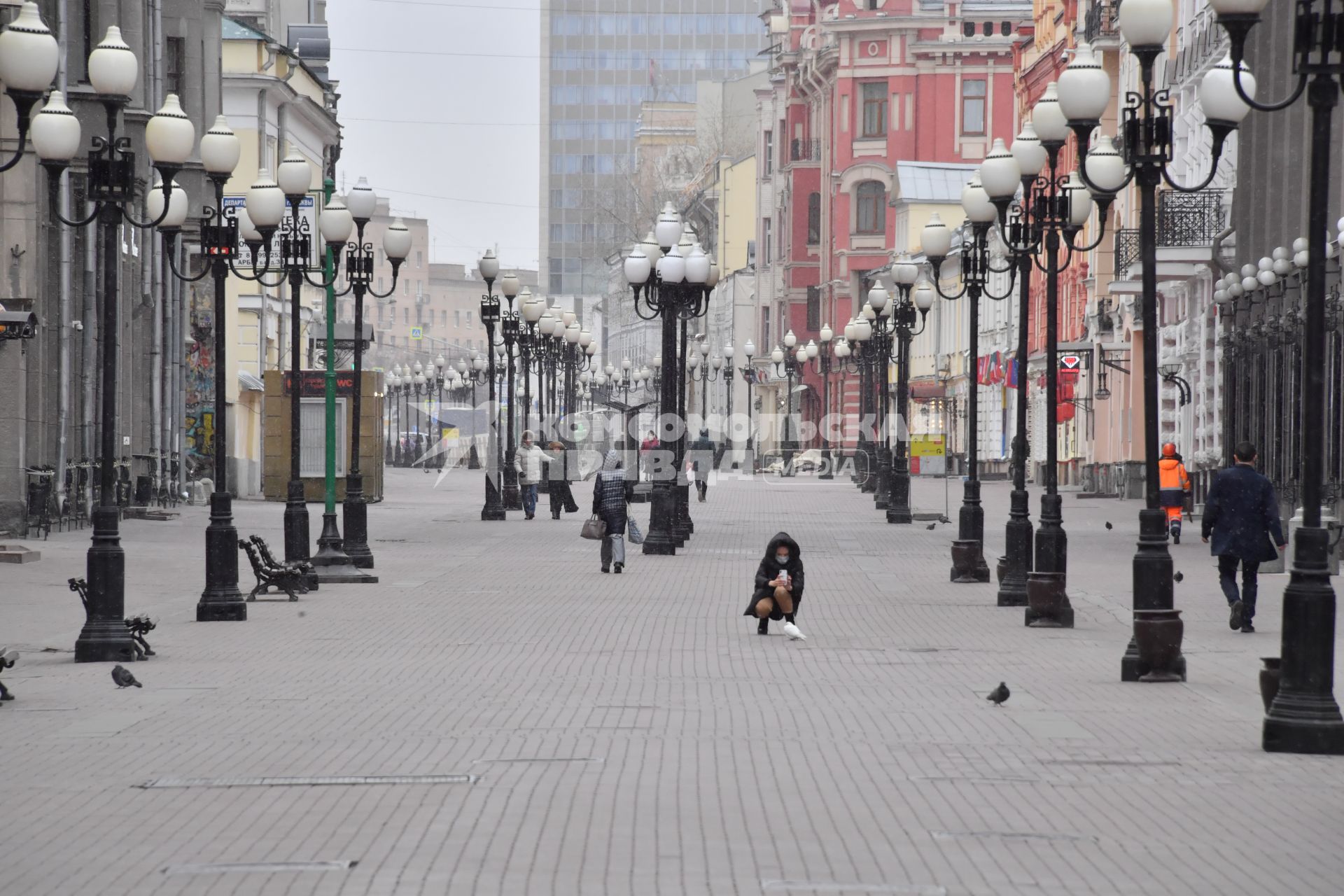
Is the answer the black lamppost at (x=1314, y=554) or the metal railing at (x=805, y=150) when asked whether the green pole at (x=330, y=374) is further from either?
the metal railing at (x=805, y=150)

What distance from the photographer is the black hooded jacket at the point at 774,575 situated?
17031mm

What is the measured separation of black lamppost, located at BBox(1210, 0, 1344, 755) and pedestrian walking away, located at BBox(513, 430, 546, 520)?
94.8ft

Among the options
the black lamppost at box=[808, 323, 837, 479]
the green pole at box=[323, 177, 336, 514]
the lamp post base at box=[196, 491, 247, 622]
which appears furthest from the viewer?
the black lamppost at box=[808, 323, 837, 479]

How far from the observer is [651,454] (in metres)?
38.2

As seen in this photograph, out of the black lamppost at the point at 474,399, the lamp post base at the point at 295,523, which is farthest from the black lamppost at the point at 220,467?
the black lamppost at the point at 474,399

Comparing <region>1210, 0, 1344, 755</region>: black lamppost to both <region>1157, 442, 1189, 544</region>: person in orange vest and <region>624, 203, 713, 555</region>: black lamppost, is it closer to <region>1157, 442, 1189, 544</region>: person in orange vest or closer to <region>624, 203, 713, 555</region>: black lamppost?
<region>624, 203, 713, 555</region>: black lamppost

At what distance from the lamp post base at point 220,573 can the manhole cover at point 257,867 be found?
10.7 m

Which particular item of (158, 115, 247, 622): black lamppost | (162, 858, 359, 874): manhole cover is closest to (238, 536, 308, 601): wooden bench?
(158, 115, 247, 622): black lamppost

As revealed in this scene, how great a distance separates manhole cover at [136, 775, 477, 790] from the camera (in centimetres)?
938

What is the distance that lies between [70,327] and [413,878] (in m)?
24.5

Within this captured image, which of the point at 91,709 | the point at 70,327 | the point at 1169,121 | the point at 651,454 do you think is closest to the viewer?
the point at 91,709

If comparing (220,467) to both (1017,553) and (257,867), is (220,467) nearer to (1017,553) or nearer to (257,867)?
(1017,553)

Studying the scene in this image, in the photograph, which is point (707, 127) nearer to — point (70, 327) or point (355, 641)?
point (70, 327)

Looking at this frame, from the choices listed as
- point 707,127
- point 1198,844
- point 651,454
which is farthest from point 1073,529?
point 707,127
